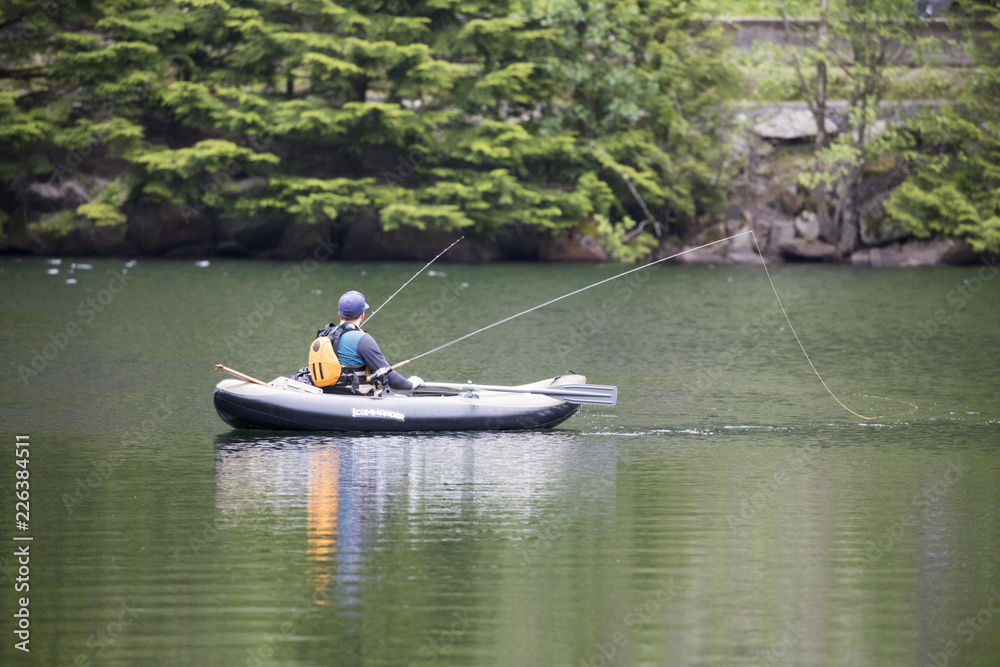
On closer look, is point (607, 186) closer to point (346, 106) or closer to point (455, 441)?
point (346, 106)

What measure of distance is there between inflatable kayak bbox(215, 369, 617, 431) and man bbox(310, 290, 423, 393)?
16cm

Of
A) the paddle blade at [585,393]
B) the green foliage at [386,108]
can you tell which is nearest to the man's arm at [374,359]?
the paddle blade at [585,393]

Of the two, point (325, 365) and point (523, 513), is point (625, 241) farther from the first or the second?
point (523, 513)

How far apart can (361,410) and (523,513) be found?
2917 millimetres

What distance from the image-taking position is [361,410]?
11.3 metres

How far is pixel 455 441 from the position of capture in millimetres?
11250

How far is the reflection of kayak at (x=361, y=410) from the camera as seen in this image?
37.1 feet

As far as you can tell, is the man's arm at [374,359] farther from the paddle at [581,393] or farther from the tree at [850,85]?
the tree at [850,85]

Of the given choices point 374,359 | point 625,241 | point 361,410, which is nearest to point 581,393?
point 374,359

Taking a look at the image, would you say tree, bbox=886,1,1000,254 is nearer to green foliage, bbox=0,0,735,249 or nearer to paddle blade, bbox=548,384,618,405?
green foliage, bbox=0,0,735,249

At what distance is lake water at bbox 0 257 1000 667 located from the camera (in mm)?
6477

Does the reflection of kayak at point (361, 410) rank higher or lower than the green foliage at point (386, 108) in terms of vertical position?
lower

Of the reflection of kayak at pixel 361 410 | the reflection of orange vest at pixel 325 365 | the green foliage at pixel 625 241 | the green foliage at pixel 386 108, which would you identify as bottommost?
the green foliage at pixel 625 241

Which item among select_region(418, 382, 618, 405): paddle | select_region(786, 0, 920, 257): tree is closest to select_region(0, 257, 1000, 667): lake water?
select_region(418, 382, 618, 405): paddle
